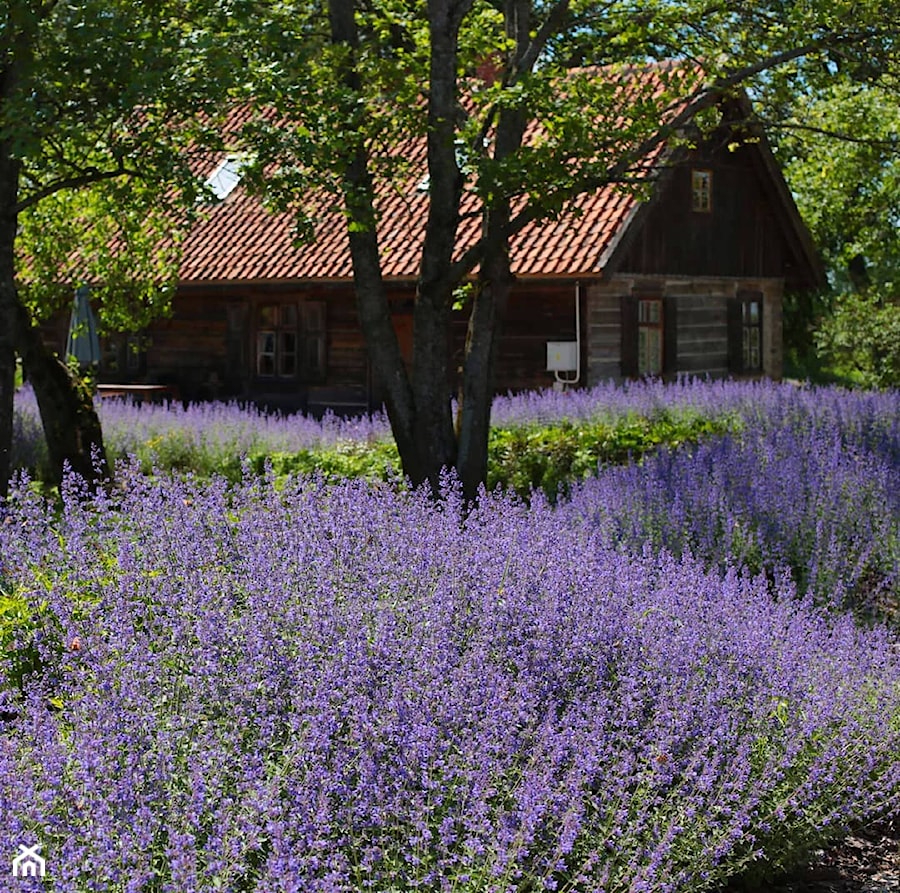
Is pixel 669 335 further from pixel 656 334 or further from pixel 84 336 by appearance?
pixel 84 336

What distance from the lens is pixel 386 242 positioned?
66.9ft

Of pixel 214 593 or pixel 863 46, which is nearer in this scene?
pixel 214 593

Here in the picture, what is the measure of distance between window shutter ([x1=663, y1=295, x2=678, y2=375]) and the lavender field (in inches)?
594

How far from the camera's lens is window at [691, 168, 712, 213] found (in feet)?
72.2

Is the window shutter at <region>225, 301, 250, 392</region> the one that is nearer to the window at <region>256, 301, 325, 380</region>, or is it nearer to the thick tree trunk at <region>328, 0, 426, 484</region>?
the window at <region>256, 301, 325, 380</region>

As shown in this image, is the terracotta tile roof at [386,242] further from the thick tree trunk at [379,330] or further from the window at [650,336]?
the thick tree trunk at [379,330]

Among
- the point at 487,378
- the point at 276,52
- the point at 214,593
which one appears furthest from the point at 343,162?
the point at 214,593

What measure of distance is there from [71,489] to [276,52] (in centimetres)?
414

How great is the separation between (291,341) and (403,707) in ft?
64.6

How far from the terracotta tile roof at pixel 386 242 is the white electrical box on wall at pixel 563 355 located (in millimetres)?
1319

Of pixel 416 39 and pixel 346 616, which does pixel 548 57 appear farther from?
pixel 346 616

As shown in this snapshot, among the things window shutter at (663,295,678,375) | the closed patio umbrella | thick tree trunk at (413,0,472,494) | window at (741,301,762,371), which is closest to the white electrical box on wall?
window shutter at (663,295,678,375)

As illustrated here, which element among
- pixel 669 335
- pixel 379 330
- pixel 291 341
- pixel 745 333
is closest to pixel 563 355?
pixel 669 335

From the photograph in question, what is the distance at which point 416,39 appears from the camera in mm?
11062
